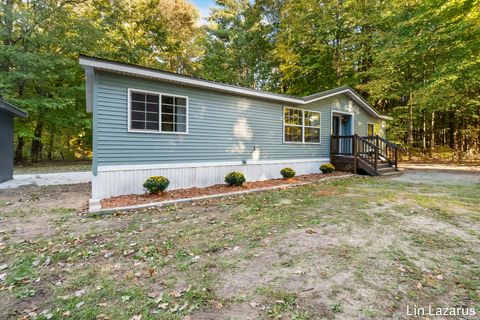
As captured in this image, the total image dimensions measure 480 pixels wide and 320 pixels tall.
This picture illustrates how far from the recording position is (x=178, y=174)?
7.42 metres

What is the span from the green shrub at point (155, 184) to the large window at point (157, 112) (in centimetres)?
146

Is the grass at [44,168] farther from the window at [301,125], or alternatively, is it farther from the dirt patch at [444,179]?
the dirt patch at [444,179]

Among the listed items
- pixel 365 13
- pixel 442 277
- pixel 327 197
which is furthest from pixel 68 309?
pixel 365 13

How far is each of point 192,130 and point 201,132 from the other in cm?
33

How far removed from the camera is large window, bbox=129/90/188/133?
6699 mm

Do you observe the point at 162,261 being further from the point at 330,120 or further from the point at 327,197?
the point at 330,120

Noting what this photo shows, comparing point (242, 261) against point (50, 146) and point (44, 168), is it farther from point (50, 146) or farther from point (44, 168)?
point (50, 146)

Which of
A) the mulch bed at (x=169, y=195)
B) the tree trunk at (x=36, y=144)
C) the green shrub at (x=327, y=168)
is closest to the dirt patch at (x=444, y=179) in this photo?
the green shrub at (x=327, y=168)

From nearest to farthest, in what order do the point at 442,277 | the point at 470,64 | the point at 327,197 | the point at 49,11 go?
1. the point at 442,277
2. the point at 327,197
3. the point at 470,64
4. the point at 49,11

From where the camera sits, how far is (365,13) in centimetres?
1700

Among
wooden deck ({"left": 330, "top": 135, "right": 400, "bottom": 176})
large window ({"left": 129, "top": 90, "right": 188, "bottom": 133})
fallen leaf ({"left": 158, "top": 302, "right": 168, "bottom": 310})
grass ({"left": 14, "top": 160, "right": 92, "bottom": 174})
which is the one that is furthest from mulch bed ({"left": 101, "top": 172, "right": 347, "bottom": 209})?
grass ({"left": 14, "top": 160, "right": 92, "bottom": 174})

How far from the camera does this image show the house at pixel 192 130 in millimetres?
6234

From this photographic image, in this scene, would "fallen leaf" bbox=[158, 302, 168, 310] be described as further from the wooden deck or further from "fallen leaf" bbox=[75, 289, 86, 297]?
the wooden deck

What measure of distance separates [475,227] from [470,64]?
35.6 ft
